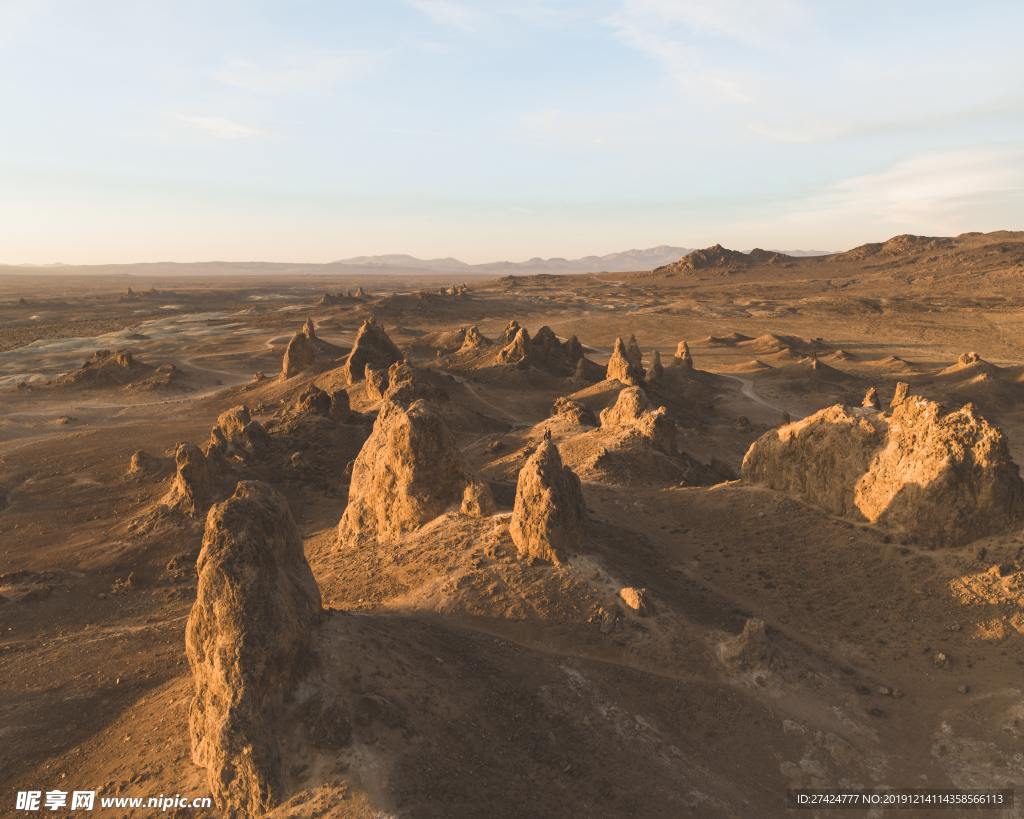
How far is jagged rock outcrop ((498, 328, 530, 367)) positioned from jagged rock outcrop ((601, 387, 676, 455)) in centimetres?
1756

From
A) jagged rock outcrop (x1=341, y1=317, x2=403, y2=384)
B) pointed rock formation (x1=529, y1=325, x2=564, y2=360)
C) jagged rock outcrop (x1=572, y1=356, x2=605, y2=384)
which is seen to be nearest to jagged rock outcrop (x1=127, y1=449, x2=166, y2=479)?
jagged rock outcrop (x1=341, y1=317, x2=403, y2=384)

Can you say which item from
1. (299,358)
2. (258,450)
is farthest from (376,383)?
(299,358)

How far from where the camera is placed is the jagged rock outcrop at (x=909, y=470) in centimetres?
1585

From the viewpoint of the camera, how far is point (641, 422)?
26031 mm

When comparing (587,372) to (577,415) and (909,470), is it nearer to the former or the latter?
(577,415)

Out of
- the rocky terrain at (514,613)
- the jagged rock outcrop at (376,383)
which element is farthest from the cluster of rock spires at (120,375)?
the jagged rock outcrop at (376,383)

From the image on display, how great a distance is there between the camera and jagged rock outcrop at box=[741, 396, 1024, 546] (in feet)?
52.0

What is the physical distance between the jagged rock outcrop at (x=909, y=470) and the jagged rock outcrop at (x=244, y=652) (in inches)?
568

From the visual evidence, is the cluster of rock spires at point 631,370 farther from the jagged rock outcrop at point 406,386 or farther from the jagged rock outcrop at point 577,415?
the jagged rock outcrop at point 406,386

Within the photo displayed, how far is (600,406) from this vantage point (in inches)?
1448

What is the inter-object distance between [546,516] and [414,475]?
173 inches

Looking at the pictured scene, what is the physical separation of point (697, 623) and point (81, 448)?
31.8m

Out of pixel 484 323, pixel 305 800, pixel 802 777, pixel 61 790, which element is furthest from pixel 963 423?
pixel 484 323

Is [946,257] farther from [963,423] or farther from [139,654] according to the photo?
[139,654]
